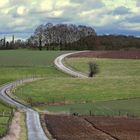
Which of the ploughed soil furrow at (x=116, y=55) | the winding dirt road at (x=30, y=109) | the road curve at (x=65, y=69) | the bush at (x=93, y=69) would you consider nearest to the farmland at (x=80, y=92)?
the bush at (x=93, y=69)

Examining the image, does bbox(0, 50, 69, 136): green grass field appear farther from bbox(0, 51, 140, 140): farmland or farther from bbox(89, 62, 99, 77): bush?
bbox(89, 62, 99, 77): bush

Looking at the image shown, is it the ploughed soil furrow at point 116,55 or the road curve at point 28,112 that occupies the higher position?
the ploughed soil furrow at point 116,55

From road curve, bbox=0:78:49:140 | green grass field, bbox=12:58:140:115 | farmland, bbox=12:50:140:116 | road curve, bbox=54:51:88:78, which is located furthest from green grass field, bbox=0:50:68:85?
green grass field, bbox=12:58:140:115

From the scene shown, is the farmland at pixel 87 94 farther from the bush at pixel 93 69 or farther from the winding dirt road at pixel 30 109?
the winding dirt road at pixel 30 109

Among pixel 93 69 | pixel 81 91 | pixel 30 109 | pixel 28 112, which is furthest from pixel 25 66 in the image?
pixel 28 112

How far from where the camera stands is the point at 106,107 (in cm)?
8962

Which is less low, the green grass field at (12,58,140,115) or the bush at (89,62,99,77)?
the bush at (89,62,99,77)

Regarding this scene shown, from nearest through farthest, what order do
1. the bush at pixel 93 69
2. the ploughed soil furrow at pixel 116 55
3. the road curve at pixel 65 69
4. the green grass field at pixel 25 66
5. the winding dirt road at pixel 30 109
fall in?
the winding dirt road at pixel 30 109, the green grass field at pixel 25 66, the road curve at pixel 65 69, the bush at pixel 93 69, the ploughed soil furrow at pixel 116 55

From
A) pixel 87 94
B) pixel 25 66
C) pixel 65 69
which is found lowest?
pixel 87 94

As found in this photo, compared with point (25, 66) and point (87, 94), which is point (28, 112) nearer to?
point (87, 94)

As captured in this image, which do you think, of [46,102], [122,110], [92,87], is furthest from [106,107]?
[92,87]

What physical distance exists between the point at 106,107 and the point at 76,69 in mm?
65182

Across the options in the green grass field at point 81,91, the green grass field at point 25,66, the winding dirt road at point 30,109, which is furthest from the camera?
the green grass field at point 25,66

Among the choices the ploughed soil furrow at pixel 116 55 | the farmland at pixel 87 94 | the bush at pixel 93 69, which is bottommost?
the farmland at pixel 87 94
